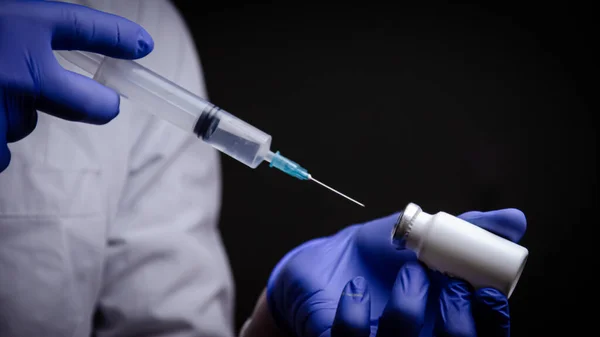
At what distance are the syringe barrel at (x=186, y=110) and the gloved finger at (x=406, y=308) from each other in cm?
34

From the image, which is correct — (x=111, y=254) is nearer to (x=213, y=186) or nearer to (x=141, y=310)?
(x=141, y=310)

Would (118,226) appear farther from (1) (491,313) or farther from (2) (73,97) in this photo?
(1) (491,313)

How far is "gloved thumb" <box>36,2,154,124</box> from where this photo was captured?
2.57ft

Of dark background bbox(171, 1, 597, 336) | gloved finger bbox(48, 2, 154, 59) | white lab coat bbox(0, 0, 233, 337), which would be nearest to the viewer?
gloved finger bbox(48, 2, 154, 59)

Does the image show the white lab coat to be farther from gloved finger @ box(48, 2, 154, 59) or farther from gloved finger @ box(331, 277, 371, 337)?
gloved finger @ box(331, 277, 371, 337)

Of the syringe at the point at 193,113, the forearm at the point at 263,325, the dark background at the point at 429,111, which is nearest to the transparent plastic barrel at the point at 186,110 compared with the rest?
the syringe at the point at 193,113

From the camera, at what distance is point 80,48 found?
32.0 inches

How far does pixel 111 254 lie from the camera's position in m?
1.07

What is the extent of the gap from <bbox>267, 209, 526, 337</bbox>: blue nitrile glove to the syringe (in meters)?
0.14

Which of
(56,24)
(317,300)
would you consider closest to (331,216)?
(317,300)

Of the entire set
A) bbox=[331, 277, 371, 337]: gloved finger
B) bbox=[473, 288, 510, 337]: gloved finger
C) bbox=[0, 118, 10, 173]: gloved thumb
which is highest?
bbox=[473, 288, 510, 337]: gloved finger

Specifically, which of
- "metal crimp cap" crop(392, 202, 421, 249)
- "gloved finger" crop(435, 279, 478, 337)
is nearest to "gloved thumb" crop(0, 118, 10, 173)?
"metal crimp cap" crop(392, 202, 421, 249)

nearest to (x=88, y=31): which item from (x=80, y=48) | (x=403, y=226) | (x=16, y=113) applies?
(x=80, y=48)

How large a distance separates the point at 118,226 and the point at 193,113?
0.43 meters
